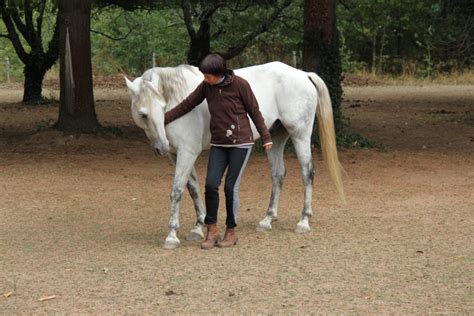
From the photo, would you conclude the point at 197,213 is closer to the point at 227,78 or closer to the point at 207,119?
the point at 207,119

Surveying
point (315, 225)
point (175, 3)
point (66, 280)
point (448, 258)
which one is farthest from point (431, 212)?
point (175, 3)

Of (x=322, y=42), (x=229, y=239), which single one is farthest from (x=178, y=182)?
(x=322, y=42)

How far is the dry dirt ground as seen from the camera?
5.58 m

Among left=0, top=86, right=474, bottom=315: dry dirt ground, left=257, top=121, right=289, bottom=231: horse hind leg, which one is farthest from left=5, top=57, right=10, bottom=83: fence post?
left=257, top=121, right=289, bottom=231: horse hind leg

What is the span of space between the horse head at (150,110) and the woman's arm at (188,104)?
0.08m

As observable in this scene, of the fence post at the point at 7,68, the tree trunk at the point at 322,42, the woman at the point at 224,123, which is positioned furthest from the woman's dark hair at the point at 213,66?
the fence post at the point at 7,68

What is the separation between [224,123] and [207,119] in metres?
0.41

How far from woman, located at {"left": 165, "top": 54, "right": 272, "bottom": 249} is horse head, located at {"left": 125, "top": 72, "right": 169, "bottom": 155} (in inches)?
5.4

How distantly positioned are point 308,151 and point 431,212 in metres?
1.73

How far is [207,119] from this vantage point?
7266 millimetres

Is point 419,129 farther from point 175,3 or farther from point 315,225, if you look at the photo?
point 315,225

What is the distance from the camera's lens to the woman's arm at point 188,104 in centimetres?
700

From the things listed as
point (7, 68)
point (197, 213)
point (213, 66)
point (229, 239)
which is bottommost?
point (7, 68)

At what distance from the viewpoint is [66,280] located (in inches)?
242
